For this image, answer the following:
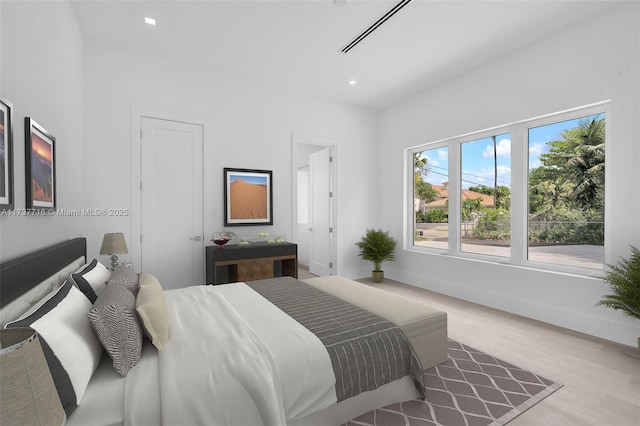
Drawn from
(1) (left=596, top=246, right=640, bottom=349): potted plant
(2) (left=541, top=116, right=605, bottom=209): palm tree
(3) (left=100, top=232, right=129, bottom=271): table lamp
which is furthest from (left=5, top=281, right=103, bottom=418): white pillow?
(2) (left=541, top=116, right=605, bottom=209): palm tree

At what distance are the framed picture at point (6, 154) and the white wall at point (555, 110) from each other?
4.44 meters

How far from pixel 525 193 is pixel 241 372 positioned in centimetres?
377

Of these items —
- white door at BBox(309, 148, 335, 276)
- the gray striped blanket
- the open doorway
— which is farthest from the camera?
white door at BBox(309, 148, 335, 276)

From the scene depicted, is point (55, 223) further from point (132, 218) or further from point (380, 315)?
point (380, 315)

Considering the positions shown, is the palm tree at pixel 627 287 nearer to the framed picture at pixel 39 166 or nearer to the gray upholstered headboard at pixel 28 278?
the gray upholstered headboard at pixel 28 278

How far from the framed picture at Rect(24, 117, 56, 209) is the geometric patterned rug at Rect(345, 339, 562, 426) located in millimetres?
2267

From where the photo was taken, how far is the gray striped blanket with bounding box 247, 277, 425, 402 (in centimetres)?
164

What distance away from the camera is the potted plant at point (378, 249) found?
5.10 meters

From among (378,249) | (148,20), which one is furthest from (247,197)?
(378,249)

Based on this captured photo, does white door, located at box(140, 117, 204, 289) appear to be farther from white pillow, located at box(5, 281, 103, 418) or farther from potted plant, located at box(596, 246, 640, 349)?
potted plant, located at box(596, 246, 640, 349)

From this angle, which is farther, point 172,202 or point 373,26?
point 172,202

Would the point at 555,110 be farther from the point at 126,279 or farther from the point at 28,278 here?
the point at 28,278

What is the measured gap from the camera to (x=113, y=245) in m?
3.06

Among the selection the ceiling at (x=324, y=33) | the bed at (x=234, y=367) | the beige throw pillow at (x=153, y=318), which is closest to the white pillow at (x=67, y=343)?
the bed at (x=234, y=367)
